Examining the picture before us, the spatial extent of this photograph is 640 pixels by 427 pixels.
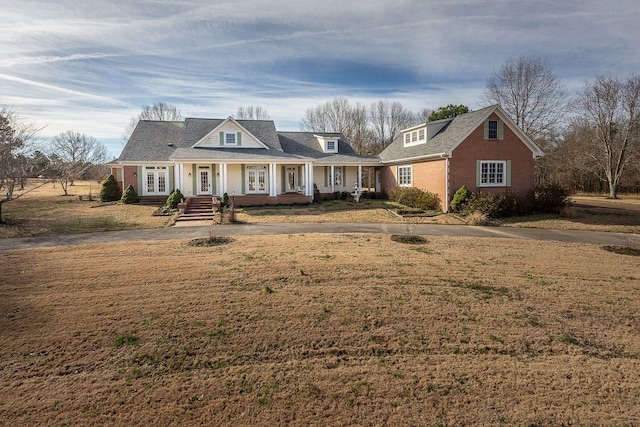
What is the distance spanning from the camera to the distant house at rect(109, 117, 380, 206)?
77.5 feet

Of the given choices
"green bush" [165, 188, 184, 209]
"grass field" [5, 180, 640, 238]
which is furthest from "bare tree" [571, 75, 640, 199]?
"green bush" [165, 188, 184, 209]

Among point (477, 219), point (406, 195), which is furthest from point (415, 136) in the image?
point (477, 219)

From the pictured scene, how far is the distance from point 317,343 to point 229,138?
890 inches

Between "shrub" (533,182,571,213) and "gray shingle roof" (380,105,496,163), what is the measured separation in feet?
17.6

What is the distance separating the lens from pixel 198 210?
793 inches

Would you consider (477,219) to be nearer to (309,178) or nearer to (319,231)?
(319,231)

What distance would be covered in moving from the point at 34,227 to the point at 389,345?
54.2 ft

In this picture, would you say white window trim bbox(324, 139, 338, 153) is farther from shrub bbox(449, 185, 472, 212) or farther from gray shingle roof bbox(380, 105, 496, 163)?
shrub bbox(449, 185, 472, 212)

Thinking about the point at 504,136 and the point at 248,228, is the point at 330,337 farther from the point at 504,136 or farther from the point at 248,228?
the point at 504,136

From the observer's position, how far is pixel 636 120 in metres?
33.5

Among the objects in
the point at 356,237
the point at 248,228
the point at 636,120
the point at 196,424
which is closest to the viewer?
the point at 196,424

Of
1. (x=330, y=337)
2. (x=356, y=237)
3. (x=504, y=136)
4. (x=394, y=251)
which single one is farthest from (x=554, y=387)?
(x=504, y=136)

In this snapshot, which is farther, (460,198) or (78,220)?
(460,198)

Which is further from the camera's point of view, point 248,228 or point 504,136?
point 504,136
